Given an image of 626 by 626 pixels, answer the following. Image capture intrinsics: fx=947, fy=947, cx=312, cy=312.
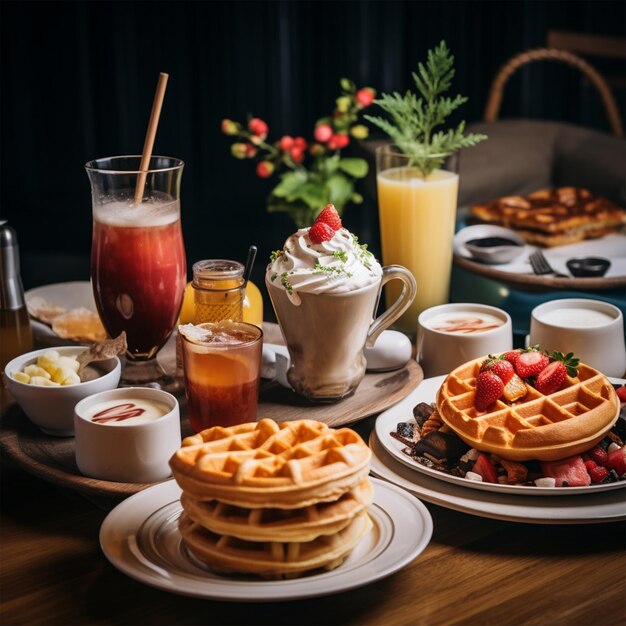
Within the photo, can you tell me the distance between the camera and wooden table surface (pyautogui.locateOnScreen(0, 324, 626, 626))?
130 cm

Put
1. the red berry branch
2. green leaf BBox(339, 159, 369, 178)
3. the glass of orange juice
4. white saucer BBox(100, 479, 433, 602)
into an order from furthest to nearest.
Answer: green leaf BBox(339, 159, 369, 178)
the red berry branch
the glass of orange juice
white saucer BBox(100, 479, 433, 602)

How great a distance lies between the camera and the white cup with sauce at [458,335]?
1.97 meters

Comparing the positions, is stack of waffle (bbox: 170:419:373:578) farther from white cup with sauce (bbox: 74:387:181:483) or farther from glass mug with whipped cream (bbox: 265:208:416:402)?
glass mug with whipped cream (bbox: 265:208:416:402)

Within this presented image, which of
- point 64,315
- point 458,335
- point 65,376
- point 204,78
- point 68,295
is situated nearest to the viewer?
point 65,376

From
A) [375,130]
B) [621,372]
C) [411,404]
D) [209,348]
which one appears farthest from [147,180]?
[375,130]

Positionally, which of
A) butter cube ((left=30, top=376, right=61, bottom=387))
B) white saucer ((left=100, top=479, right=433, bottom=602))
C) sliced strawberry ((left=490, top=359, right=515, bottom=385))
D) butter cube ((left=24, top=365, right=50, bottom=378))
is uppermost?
sliced strawberry ((left=490, top=359, right=515, bottom=385))

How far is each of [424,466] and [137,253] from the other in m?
0.73

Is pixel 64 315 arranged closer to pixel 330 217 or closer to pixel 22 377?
pixel 22 377

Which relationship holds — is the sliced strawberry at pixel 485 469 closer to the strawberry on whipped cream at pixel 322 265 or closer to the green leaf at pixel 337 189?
the strawberry on whipped cream at pixel 322 265

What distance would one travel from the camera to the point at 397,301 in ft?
6.12

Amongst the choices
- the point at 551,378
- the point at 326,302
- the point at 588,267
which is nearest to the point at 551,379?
the point at 551,378

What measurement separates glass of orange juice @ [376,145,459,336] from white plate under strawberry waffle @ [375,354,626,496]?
0.59 meters

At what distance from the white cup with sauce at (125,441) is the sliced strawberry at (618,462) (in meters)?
0.71

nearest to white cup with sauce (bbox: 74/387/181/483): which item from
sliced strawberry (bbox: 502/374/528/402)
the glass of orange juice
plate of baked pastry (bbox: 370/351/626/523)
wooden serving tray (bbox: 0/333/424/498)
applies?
wooden serving tray (bbox: 0/333/424/498)
